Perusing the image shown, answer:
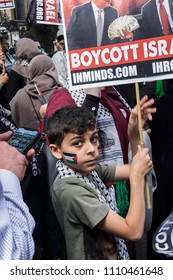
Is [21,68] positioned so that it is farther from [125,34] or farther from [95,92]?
[125,34]

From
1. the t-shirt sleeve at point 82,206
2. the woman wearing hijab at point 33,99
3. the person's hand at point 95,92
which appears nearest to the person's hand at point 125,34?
the person's hand at point 95,92

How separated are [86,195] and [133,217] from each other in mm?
214

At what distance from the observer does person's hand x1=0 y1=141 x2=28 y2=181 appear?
171 centimetres

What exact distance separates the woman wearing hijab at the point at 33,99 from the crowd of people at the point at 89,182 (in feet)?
3.70

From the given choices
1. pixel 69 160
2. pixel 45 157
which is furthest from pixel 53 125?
pixel 45 157

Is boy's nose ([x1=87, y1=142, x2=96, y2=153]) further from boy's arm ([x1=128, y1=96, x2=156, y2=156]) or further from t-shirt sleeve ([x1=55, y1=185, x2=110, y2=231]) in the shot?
boy's arm ([x1=128, y1=96, x2=156, y2=156])

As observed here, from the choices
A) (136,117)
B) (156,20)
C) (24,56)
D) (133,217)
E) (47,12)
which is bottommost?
(133,217)

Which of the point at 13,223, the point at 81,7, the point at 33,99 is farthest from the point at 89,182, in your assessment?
the point at 33,99

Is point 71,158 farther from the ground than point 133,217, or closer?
farther from the ground

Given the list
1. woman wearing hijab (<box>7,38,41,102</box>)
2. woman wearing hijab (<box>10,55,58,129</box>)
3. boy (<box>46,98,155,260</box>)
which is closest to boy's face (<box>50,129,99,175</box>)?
boy (<box>46,98,155,260</box>)

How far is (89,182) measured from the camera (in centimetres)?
223

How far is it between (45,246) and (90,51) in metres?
1.23

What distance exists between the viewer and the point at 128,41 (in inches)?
88.9
